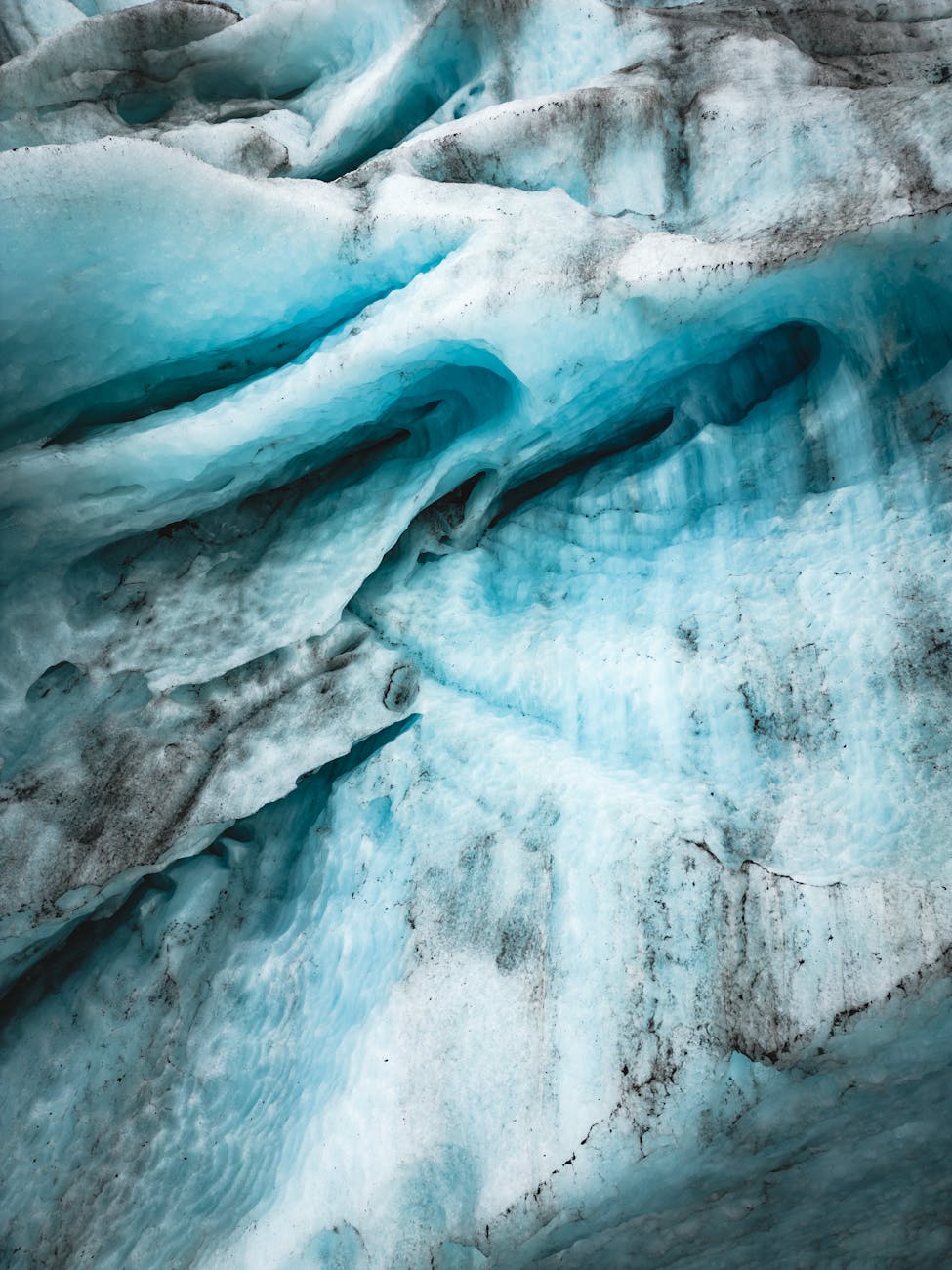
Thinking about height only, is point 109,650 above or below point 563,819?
above

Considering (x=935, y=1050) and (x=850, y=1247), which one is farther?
(x=850, y=1247)

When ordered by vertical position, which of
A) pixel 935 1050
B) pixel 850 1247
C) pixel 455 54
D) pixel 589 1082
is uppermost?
pixel 455 54

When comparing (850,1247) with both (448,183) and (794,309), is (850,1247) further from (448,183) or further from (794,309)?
(448,183)

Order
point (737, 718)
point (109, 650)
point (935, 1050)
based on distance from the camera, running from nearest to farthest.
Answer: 1. point (935, 1050)
2. point (737, 718)
3. point (109, 650)

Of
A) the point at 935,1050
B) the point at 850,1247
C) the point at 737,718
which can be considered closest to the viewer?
the point at 935,1050

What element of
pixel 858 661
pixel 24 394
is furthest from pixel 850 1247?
pixel 24 394

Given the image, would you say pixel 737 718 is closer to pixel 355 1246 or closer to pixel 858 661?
pixel 858 661
